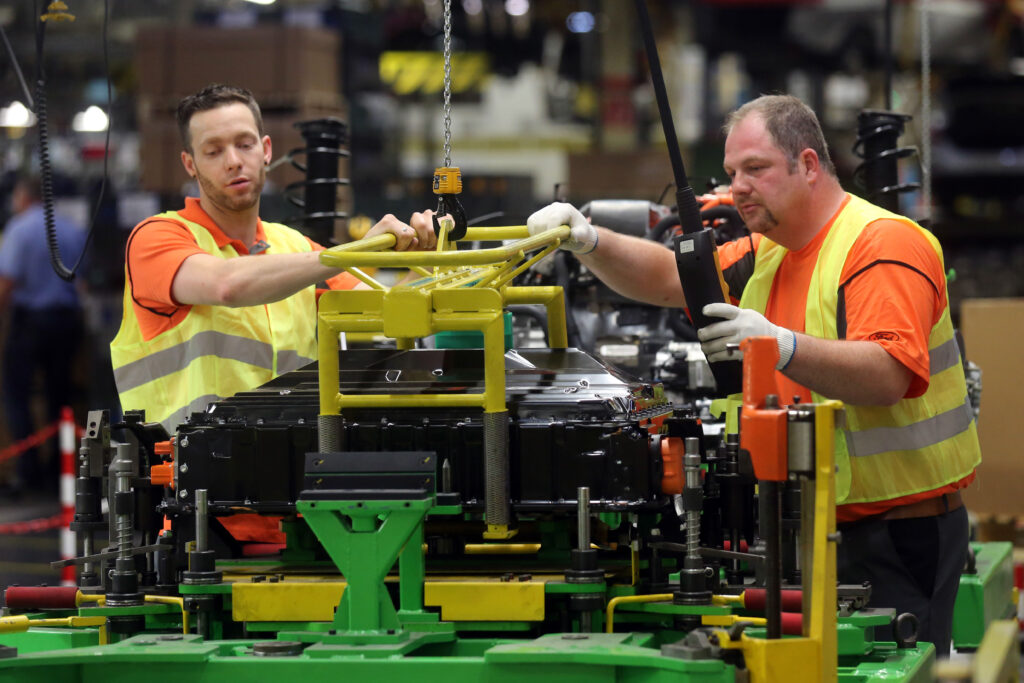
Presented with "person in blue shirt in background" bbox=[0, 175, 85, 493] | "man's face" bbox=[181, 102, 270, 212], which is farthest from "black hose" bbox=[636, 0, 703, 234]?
"person in blue shirt in background" bbox=[0, 175, 85, 493]

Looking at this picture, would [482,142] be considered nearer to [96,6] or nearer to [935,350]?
[96,6]

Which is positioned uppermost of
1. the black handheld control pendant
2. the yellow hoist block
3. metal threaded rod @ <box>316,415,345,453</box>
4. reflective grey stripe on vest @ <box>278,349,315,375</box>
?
the yellow hoist block

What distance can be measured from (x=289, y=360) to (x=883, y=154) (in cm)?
243

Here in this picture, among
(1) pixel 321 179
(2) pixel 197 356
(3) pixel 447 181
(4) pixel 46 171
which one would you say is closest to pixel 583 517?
(3) pixel 447 181

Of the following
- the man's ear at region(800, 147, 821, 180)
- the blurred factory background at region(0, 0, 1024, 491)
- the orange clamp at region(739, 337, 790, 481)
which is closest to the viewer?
the orange clamp at region(739, 337, 790, 481)

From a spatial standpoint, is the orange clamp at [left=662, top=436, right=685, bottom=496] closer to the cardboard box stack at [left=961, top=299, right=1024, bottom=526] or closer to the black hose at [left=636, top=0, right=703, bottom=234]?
the black hose at [left=636, top=0, right=703, bottom=234]

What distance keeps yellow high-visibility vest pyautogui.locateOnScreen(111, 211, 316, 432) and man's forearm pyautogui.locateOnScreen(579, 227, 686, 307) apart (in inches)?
40.7

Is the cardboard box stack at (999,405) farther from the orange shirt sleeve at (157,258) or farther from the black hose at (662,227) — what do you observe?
the orange shirt sleeve at (157,258)

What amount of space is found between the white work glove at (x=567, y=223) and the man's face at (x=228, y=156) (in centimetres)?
112

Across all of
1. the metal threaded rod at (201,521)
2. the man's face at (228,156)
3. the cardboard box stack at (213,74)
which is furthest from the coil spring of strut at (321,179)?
the cardboard box stack at (213,74)

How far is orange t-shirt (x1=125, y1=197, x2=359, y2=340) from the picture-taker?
4191 millimetres

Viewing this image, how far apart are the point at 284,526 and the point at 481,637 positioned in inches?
24.3

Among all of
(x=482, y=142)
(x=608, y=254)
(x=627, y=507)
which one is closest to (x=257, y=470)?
(x=627, y=507)

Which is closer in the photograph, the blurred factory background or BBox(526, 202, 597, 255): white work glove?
BBox(526, 202, 597, 255): white work glove
